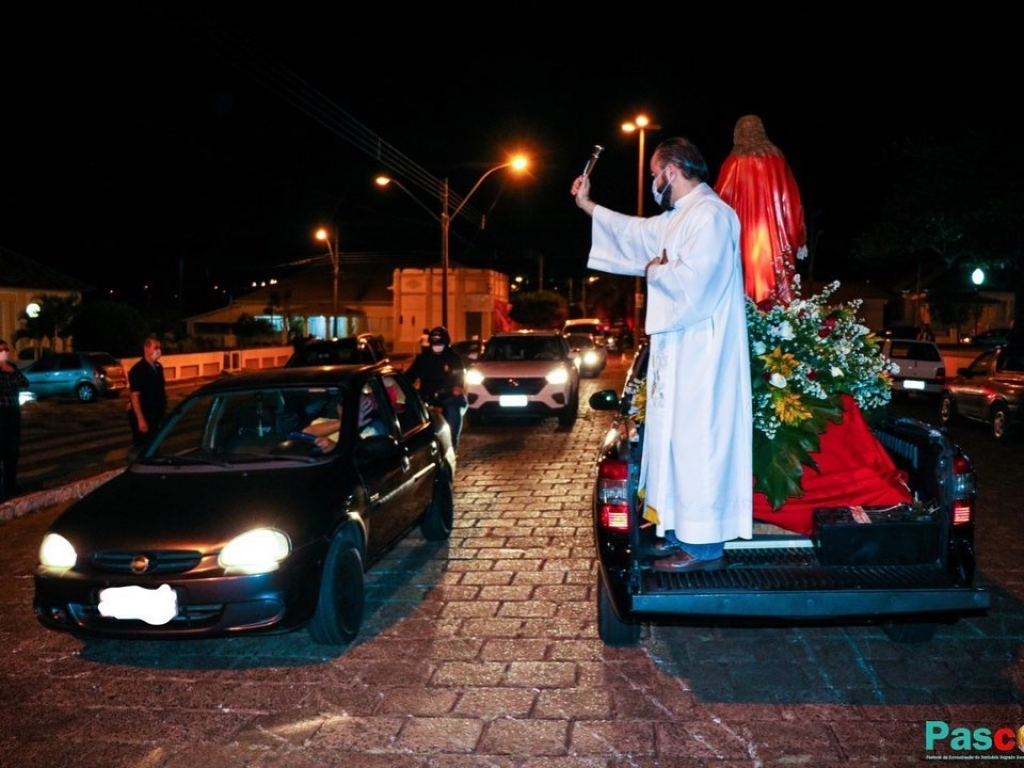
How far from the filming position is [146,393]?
1090cm

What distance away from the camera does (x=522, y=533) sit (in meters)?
8.44

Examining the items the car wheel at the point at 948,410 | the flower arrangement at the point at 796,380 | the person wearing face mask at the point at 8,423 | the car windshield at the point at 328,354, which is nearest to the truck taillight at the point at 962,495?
the flower arrangement at the point at 796,380

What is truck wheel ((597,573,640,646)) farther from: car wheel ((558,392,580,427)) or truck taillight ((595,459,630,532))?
car wheel ((558,392,580,427))

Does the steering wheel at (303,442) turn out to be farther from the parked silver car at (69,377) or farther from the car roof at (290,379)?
the parked silver car at (69,377)

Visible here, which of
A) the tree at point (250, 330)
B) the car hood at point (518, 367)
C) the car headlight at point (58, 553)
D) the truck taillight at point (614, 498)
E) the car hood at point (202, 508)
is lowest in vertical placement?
the car headlight at point (58, 553)

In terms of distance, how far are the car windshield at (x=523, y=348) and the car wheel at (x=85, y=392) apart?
1404 centimetres

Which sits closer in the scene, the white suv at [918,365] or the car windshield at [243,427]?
the car windshield at [243,427]

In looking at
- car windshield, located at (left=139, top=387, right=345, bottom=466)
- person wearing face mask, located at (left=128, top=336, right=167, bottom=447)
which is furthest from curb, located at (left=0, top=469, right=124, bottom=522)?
car windshield, located at (left=139, top=387, right=345, bottom=466)

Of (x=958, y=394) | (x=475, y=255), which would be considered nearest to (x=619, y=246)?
(x=958, y=394)

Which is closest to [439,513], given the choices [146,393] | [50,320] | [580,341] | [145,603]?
[145,603]

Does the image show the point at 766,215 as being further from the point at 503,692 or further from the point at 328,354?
the point at 328,354

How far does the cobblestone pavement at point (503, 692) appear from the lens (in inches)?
165

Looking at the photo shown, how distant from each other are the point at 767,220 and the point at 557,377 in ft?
35.3

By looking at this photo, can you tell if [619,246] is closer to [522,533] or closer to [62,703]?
[62,703]
